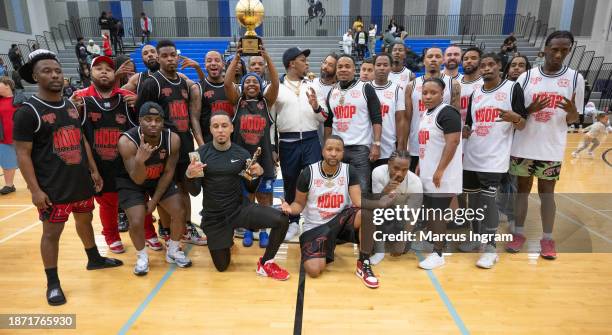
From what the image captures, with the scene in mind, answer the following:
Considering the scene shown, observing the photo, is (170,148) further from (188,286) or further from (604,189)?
(604,189)

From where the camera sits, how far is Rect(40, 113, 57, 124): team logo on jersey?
2879 millimetres

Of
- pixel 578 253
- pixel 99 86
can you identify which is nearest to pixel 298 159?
Result: pixel 99 86

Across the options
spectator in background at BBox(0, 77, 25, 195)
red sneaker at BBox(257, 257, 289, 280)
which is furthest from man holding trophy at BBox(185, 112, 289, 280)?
spectator in background at BBox(0, 77, 25, 195)

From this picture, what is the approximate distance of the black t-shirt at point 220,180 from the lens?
11.3ft

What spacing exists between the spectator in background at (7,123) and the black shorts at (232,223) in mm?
4353

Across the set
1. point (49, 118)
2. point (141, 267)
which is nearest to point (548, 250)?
point (141, 267)

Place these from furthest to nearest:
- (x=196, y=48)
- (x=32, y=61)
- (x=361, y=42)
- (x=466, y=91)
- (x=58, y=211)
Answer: (x=196, y=48), (x=361, y=42), (x=466, y=91), (x=58, y=211), (x=32, y=61)

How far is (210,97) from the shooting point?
3.97 meters

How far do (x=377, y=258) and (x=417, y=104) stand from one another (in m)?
1.77

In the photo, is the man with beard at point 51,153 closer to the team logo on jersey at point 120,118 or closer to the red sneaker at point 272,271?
the team logo on jersey at point 120,118

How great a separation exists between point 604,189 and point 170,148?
6.92 m

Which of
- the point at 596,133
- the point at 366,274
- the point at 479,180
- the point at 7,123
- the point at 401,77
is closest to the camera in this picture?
the point at 366,274

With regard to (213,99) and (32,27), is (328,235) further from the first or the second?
(32,27)

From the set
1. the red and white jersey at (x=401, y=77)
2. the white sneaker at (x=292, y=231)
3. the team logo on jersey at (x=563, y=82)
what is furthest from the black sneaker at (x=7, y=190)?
the team logo on jersey at (x=563, y=82)
